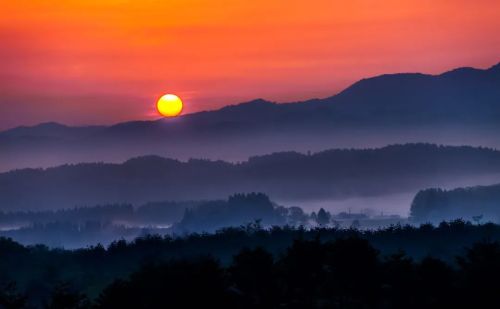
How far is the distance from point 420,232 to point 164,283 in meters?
69.9

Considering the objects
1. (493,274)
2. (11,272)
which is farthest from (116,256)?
(493,274)

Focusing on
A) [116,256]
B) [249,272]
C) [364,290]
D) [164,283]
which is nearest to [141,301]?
[164,283]

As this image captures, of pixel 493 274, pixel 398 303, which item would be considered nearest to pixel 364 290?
pixel 398 303

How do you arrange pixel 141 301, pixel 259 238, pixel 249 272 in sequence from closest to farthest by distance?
pixel 141 301 → pixel 249 272 → pixel 259 238

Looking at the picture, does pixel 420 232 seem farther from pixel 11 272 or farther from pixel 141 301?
pixel 141 301

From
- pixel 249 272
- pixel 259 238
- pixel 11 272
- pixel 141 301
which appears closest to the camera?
pixel 141 301

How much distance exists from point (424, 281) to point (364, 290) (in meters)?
4.68

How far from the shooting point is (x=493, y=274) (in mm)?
94125

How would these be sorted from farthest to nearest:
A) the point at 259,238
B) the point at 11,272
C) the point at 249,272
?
1. the point at 259,238
2. the point at 11,272
3. the point at 249,272

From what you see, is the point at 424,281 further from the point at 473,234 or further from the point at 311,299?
the point at 473,234

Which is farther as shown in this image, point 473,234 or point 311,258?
point 473,234

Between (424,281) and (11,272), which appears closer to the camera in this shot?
(424,281)

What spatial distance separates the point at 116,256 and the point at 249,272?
2260 inches

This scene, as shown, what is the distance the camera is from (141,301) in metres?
92.7
